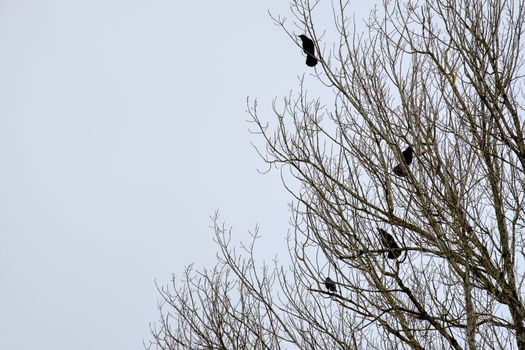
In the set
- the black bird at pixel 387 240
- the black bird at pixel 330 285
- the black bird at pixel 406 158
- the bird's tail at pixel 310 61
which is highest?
the bird's tail at pixel 310 61

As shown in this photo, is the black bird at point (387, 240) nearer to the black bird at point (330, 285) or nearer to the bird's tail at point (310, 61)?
the black bird at point (330, 285)

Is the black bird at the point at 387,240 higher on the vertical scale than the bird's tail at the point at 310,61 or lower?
lower

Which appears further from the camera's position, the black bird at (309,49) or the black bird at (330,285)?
the black bird at (309,49)

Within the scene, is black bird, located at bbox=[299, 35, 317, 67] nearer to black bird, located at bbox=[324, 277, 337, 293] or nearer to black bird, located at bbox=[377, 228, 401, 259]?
black bird, located at bbox=[377, 228, 401, 259]

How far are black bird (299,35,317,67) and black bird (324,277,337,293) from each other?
160cm

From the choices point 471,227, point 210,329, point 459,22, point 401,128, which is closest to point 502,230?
point 471,227

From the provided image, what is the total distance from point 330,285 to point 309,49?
174 centimetres

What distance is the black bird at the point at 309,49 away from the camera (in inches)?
176

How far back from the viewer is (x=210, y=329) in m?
5.44

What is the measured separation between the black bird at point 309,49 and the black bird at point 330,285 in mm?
1605

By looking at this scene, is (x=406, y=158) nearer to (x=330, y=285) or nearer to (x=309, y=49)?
(x=330, y=285)

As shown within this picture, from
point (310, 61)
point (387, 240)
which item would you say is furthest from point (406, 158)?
point (310, 61)

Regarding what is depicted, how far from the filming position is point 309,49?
4.51m

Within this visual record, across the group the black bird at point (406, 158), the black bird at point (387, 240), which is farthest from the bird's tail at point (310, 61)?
the black bird at point (387, 240)
